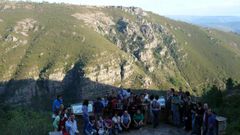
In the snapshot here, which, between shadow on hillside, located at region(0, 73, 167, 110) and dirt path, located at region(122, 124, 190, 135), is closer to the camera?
dirt path, located at region(122, 124, 190, 135)

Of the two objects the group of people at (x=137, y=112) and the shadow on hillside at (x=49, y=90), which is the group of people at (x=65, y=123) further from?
the shadow on hillside at (x=49, y=90)

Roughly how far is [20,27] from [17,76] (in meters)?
45.3

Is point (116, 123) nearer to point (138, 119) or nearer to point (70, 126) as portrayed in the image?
point (138, 119)

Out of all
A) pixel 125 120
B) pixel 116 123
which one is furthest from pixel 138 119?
pixel 116 123

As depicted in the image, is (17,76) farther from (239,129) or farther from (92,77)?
(239,129)

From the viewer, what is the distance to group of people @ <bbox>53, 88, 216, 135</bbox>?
17891 millimetres

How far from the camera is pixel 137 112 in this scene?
19.8 meters

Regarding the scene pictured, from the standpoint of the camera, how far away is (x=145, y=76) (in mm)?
177250

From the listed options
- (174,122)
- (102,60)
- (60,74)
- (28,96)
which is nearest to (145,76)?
(102,60)

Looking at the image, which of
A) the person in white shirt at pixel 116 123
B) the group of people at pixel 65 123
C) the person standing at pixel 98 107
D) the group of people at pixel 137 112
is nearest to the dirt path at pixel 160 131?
the group of people at pixel 137 112

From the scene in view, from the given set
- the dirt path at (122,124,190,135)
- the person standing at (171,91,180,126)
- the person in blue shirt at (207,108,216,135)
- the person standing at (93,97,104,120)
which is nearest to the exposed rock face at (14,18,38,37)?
the person standing at (93,97,104,120)

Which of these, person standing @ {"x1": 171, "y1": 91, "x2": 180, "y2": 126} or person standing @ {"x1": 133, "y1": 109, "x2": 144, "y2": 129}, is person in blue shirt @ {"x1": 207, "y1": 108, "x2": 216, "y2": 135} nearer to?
person standing @ {"x1": 171, "y1": 91, "x2": 180, "y2": 126}

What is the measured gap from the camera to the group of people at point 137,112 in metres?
17.9

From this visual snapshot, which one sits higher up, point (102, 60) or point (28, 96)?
point (102, 60)
